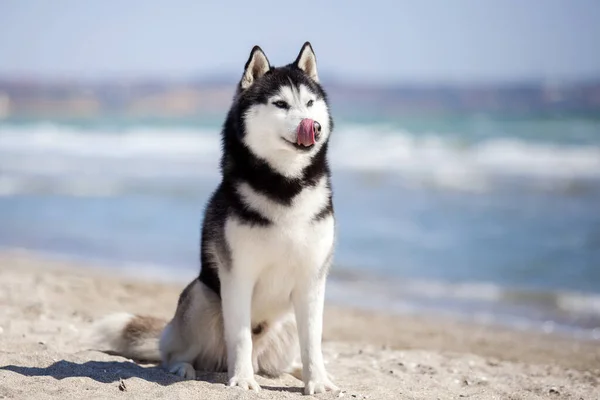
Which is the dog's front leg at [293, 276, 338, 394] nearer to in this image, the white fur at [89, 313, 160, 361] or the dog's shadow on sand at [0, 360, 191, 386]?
the dog's shadow on sand at [0, 360, 191, 386]

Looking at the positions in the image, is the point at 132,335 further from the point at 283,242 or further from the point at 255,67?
the point at 255,67

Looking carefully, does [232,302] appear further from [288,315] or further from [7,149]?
[7,149]

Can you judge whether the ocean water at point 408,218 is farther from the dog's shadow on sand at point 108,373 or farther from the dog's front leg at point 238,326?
the dog's front leg at point 238,326

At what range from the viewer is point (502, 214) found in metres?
12.3

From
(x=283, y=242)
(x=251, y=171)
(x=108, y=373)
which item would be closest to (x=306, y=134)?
(x=251, y=171)

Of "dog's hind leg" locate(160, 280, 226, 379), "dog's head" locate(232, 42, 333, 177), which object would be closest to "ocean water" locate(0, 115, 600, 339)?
"dog's hind leg" locate(160, 280, 226, 379)

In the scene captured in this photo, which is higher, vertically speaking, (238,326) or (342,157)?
(238,326)

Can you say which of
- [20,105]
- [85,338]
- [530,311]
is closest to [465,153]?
[530,311]

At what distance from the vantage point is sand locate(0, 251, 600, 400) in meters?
4.39

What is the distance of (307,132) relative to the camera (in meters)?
4.12

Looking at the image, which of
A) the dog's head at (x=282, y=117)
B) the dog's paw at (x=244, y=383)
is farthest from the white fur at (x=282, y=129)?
the dog's paw at (x=244, y=383)

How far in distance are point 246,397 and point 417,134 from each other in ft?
81.7

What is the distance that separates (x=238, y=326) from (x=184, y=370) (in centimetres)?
60

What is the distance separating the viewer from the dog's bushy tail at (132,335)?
5230 mm
